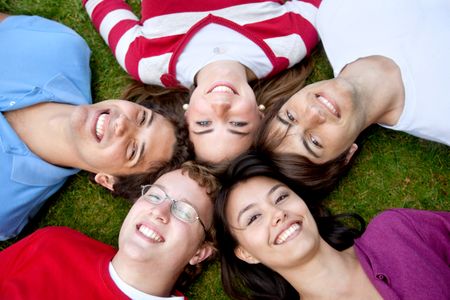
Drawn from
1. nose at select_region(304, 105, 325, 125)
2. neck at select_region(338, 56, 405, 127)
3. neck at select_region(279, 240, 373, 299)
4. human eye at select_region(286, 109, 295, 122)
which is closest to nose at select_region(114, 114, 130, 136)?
human eye at select_region(286, 109, 295, 122)

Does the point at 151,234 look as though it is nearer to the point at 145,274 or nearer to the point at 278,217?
the point at 145,274

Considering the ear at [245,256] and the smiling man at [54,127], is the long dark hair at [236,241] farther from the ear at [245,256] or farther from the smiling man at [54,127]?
the smiling man at [54,127]

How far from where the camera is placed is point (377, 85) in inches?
133

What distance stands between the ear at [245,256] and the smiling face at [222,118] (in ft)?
2.19

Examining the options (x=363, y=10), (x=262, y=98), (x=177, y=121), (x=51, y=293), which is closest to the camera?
(x=51, y=293)

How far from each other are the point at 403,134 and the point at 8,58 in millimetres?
3317

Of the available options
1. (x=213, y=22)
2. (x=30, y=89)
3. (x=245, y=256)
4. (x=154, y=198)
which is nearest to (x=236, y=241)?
(x=245, y=256)

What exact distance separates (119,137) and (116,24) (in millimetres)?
1267

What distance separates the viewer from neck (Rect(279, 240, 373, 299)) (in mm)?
3189

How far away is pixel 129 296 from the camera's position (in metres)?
3.34

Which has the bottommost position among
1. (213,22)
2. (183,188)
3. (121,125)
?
(183,188)

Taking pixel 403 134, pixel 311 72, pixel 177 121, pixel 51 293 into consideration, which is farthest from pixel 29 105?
pixel 403 134

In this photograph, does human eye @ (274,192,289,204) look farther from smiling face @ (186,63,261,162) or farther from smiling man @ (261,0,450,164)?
smiling face @ (186,63,261,162)

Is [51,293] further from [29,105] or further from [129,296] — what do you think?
[29,105]
